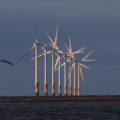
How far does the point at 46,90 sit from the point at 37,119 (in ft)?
304

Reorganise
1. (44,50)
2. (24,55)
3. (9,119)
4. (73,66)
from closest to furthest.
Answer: (9,119)
(24,55)
(44,50)
(73,66)

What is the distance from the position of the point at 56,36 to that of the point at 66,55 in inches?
960

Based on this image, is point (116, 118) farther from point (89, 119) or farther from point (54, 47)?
point (54, 47)

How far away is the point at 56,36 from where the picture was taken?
126125mm

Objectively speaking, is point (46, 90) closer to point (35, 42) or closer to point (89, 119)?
point (35, 42)

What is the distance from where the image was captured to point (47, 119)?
51.6 meters

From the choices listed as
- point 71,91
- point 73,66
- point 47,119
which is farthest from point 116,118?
point 71,91

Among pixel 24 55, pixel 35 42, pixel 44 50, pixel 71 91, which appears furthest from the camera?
pixel 71 91

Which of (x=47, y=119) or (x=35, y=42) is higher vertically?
(x=35, y=42)

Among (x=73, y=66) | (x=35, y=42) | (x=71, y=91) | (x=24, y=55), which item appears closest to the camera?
(x=24, y=55)

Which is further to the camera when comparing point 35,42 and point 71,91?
point 71,91

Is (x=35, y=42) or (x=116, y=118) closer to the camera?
(x=116, y=118)

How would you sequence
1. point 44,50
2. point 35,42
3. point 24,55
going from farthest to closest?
point 44,50, point 35,42, point 24,55

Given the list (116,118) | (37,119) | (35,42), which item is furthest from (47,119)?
(35,42)
